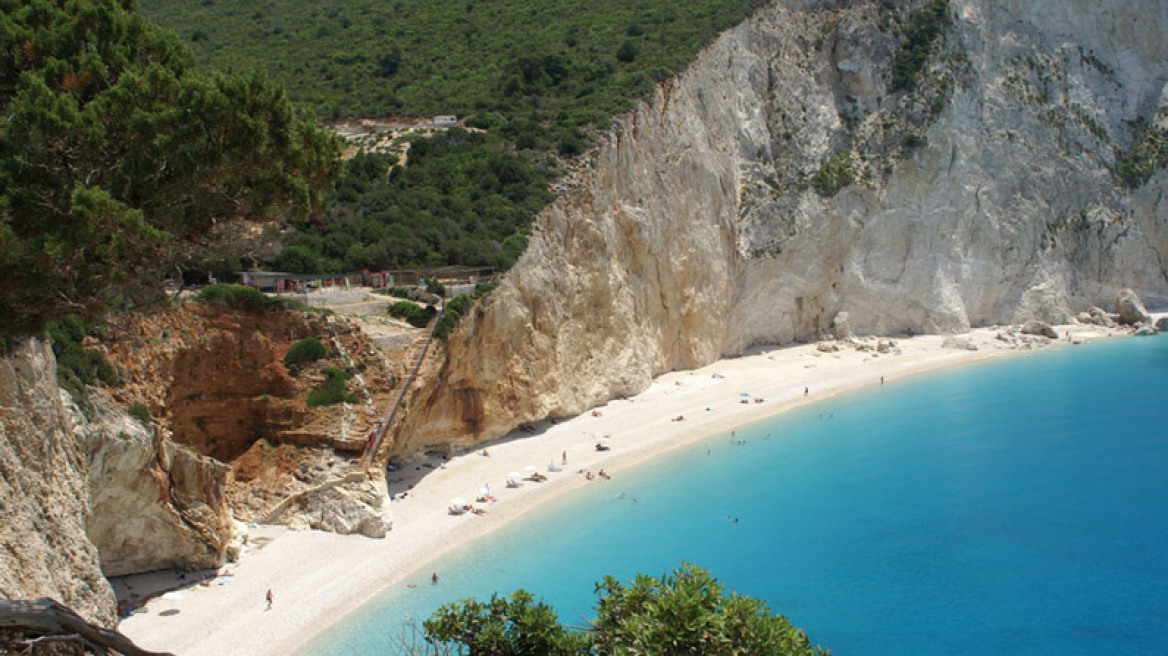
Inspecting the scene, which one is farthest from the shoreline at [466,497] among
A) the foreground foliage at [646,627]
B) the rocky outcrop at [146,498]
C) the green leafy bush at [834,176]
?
the green leafy bush at [834,176]

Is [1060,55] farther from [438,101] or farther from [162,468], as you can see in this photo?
[162,468]

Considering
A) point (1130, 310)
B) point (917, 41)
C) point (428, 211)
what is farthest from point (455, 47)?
point (1130, 310)

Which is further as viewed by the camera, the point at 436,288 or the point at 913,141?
the point at 913,141

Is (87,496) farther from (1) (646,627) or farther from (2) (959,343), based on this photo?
(2) (959,343)

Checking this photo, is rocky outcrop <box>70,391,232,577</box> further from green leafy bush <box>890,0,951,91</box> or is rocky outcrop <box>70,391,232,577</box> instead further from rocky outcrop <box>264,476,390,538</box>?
green leafy bush <box>890,0,951,91</box>

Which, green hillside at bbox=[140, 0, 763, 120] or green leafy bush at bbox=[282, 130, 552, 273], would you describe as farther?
green hillside at bbox=[140, 0, 763, 120]

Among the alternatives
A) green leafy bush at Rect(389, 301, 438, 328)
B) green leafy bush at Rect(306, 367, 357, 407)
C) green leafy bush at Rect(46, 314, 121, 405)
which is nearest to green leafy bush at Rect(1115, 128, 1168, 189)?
green leafy bush at Rect(389, 301, 438, 328)
